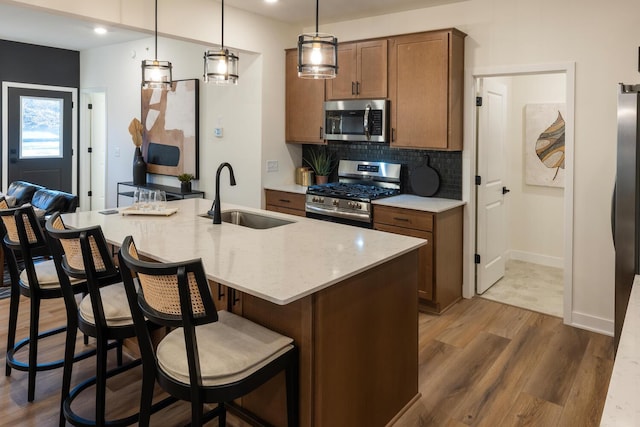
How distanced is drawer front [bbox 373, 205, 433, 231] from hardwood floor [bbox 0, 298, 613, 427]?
2.51 feet

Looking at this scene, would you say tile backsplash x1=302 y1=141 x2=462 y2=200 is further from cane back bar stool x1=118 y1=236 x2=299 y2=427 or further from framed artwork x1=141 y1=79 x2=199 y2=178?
cane back bar stool x1=118 y1=236 x2=299 y2=427

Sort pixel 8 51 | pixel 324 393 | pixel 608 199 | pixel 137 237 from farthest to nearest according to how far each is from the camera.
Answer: pixel 8 51 < pixel 608 199 < pixel 137 237 < pixel 324 393

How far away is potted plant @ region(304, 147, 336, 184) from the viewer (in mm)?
5188

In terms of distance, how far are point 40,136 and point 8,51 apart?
1.26 m

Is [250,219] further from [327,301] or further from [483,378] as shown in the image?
[483,378]

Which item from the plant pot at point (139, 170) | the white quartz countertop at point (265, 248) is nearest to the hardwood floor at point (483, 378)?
the white quartz countertop at point (265, 248)

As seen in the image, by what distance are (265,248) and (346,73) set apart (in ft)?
9.07

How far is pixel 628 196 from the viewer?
1.79 metres

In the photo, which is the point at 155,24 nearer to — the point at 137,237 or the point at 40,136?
the point at 137,237

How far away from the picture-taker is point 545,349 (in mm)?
3307

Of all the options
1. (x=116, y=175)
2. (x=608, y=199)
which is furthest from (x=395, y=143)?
(x=116, y=175)

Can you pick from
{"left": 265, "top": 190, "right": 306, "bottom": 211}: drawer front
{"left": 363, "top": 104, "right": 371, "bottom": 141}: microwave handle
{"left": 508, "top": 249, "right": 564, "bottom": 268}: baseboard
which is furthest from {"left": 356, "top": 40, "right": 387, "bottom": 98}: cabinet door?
{"left": 508, "top": 249, "right": 564, "bottom": 268}: baseboard

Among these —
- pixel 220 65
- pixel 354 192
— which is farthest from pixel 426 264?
pixel 220 65

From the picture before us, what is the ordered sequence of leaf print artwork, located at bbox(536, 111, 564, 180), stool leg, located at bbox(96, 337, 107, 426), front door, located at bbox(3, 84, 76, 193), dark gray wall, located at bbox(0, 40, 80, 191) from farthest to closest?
front door, located at bbox(3, 84, 76, 193) < dark gray wall, located at bbox(0, 40, 80, 191) < leaf print artwork, located at bbox(536, 111, 564, 180) < stool leg, located at bbox(96, 337, 107, 426)
